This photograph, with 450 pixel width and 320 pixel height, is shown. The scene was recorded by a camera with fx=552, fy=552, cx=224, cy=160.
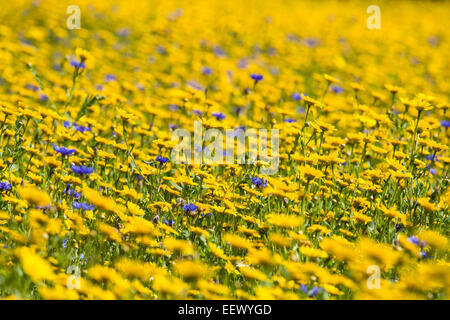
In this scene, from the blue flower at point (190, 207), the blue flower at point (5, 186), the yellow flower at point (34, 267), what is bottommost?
the yellow flower at point (34, 267)

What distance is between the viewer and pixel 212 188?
2.97m

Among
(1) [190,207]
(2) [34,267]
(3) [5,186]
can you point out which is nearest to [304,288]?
(1) [190,207]

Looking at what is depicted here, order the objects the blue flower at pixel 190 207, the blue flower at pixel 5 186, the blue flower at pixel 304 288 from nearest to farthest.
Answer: the blue flower at pixel 304 288, the blue flower at pixel 5 186, the blue flower at pixel 190 207

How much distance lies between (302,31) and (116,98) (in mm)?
6544

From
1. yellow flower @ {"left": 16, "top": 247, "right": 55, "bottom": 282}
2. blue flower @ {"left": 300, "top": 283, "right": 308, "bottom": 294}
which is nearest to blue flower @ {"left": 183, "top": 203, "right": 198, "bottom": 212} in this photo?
blue flower @ {"left": 300, "top": 283, "right": 308, "bottom": 294}

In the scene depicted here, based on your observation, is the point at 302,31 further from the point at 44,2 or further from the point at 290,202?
the point at 290,202

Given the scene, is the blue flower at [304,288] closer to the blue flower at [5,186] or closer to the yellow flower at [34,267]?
the yellow flower at [34,267]

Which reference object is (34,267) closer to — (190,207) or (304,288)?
(304,288)

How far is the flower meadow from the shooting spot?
217cm

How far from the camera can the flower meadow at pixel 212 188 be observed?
2.17m

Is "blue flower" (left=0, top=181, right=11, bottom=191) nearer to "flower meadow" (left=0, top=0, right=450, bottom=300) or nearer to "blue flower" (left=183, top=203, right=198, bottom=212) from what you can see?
"flower meadow" (left=0, top=0, right=450, bottom=300)

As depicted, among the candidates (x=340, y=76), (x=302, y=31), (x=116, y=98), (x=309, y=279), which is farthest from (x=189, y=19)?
(x=309, y=279)

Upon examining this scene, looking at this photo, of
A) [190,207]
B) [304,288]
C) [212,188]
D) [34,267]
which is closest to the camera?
[34,267]

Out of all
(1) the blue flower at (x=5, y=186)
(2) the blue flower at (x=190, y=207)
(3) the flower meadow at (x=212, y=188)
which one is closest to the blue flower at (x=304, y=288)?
(3) the flower meadow at (x=212, y=188)
